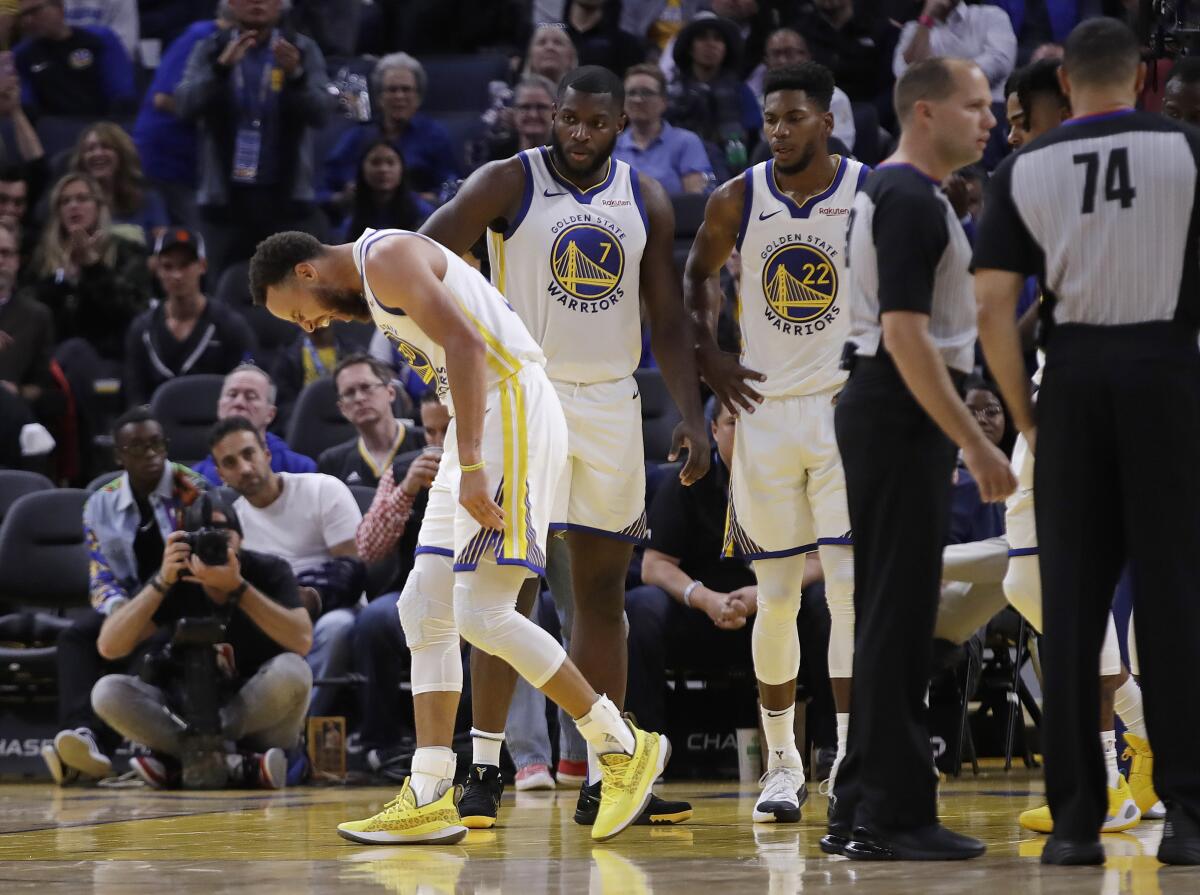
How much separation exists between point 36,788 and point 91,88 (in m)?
6.92

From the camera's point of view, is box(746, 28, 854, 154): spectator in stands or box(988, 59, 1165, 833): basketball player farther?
box(746, 28, 854, 154): spectator in stands

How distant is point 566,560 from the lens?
802 cm

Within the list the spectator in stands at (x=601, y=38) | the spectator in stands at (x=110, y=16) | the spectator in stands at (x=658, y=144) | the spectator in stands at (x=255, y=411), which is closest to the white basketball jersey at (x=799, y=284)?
the spectator in stands at (x=255, y=411)

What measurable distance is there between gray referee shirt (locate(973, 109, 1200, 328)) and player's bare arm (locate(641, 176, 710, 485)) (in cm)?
197

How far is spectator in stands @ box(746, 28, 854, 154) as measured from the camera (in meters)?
11.5

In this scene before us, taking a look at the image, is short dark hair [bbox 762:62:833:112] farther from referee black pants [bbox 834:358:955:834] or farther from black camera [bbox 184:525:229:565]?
black camera [bbox 184:525:229:565]

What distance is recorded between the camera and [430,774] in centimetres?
511

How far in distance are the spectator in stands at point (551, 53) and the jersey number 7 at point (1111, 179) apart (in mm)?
8486

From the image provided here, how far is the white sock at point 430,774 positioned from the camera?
510 cm

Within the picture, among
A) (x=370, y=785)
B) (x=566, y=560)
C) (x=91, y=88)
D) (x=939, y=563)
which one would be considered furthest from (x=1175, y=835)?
(x=91, y=88)

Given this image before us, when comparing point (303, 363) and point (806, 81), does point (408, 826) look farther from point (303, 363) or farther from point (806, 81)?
point (303, 363)

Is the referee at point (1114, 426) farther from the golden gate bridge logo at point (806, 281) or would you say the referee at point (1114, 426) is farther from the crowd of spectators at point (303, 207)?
the crowd of spectators at point (303, 207)

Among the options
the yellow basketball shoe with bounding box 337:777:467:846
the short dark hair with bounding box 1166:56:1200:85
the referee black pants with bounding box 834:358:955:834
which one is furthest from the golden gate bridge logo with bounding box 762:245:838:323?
the yellow basketball shoe with bounding box 337:777:467:846

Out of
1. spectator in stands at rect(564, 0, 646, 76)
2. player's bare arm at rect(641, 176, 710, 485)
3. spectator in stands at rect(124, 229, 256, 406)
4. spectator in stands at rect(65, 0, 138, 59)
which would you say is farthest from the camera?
spectator in stands at rect(65, 0, 138, 59)
